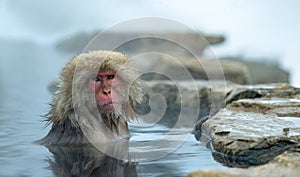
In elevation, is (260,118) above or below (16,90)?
above

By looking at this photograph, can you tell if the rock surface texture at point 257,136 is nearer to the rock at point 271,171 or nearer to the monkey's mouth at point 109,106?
the rock at point 271,171

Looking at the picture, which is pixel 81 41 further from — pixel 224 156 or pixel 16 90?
pixel 224 156

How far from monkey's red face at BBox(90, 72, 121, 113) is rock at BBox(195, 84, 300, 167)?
1.77ft

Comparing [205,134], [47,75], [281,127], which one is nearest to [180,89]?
[205,134]

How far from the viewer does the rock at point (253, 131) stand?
2.65m

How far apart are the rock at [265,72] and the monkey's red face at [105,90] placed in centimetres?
382

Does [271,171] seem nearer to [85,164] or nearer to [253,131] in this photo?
[253,131]

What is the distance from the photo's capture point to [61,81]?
128 inches

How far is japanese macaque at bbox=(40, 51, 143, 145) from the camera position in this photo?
10.3 feet

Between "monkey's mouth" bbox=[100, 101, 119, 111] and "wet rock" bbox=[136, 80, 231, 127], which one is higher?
"monkey's mouth" bbox=[100, 101, 119, 111]

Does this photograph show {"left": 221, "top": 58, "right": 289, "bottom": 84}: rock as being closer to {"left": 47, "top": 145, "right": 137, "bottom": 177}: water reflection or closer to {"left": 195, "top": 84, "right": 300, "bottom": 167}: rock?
{"left": 195, "top": 84, "right": 300, "bottom": 167}: rock

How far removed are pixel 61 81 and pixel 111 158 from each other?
68 cm

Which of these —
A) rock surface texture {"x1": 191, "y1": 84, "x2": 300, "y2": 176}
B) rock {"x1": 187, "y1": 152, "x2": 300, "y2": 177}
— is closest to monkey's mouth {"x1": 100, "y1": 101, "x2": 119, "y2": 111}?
rock surface texture {"x1": 191, "y1": 84, "x2": 300, "y2": 176}

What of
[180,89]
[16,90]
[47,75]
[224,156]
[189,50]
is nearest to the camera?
[224,156]
